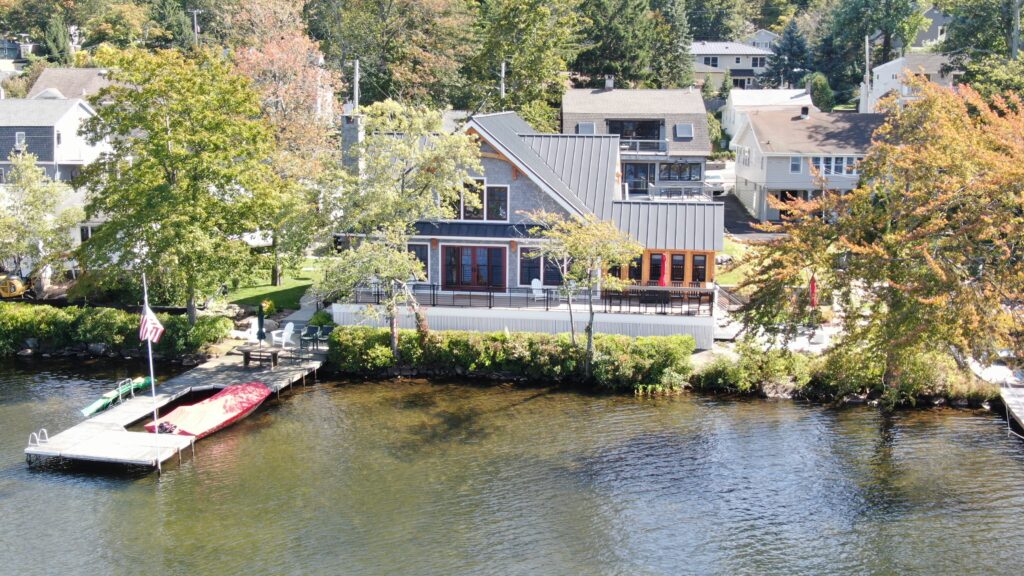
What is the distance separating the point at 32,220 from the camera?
141 feet

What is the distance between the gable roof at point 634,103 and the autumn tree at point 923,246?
3206cm

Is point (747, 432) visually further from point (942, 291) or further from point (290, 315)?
point (290, 315)

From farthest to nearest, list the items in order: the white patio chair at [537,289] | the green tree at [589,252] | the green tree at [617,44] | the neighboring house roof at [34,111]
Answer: the green tree at [617,44]
the neighboring house roof at [34,111]
the white patio chair at [537,289]
the green tree at [589,252]

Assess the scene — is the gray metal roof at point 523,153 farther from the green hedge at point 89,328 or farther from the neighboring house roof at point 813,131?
the neighboring house roof at point 813,131

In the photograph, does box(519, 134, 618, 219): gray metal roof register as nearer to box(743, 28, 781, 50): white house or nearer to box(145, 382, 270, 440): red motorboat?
box(145, 382, 270, 440): red motorboat

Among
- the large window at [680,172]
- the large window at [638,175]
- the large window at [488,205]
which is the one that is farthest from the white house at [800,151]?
the large window at [488,205]

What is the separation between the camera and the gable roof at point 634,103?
6278cm

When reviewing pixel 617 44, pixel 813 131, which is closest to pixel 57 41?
pixel 617 44

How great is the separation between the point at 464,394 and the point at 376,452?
596 centimetres

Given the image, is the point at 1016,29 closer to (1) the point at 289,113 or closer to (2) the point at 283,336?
(1) the point at 289,113

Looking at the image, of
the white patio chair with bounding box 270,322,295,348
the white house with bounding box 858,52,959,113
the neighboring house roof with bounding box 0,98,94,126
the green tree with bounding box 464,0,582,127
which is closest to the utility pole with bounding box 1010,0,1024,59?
the white house with bounding box 858,52,959,113

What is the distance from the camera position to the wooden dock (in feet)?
92.5

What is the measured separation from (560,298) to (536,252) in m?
2.71

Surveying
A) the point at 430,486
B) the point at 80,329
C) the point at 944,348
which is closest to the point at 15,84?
the point at 80,329
